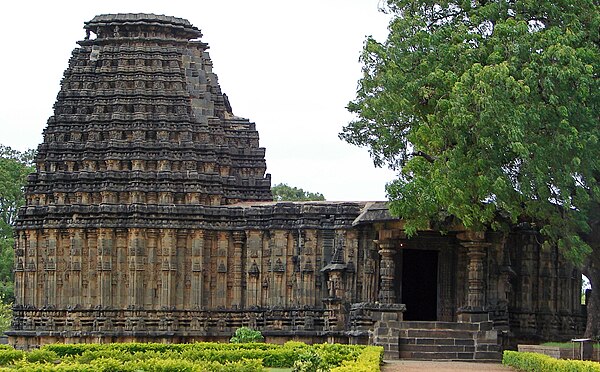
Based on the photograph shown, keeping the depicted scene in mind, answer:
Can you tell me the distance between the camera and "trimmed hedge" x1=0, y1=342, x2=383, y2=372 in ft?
103

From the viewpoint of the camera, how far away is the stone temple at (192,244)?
46375 millimetres

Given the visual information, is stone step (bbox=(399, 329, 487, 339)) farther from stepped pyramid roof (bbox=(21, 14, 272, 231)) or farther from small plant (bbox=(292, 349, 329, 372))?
stepped pyramid roof (bbox=(21, 14, 272, 231))

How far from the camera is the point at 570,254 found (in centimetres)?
3612

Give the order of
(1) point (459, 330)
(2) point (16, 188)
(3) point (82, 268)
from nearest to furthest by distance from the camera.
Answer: (1) point (459, 330)
(3) point (82, 268)
(2) point (16, 188)

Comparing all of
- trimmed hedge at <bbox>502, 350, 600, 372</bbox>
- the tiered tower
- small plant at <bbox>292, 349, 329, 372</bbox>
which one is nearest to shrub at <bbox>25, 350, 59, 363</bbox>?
small plant at <bbox>292, 349, 329, 372</bbox>

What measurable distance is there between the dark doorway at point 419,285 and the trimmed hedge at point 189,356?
882 cm

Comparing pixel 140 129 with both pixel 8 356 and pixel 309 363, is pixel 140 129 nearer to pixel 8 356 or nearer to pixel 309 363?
pixel 8 356

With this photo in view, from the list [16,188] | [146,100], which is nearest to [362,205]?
[146,100]

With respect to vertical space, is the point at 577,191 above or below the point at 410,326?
above

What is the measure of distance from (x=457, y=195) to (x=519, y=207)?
5.02 feet

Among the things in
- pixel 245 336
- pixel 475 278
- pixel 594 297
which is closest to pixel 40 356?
pixel 245 336

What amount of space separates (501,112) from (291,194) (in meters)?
61.5

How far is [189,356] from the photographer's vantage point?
36625 mm

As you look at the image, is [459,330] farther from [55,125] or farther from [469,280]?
[55,125]
